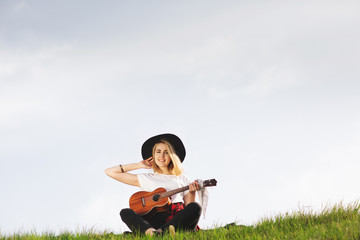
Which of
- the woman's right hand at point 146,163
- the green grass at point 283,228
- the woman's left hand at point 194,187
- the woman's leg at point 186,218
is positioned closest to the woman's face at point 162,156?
the woman's right hand at point 146,163

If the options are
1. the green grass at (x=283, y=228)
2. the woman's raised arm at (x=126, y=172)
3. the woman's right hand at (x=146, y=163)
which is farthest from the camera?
the woman's right hand at (x=146, y=163)

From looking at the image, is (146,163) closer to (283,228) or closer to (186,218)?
(186,218)

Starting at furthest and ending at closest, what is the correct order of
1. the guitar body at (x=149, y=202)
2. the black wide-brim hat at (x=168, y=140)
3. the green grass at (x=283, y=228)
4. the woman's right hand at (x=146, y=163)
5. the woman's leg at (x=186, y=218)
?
the black wide-brim hat at (x=168, y=140), the woman's right hand at (x=146, y=163), the guitar body at (x=149, y=202), the woman's leg at (x=186, y=218), the green grass at (x=283, y=228)

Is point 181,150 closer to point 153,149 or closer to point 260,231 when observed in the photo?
point 153,149

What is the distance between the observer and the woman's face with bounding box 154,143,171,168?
7277mm

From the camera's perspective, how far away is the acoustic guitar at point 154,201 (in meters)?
6.65

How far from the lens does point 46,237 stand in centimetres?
685

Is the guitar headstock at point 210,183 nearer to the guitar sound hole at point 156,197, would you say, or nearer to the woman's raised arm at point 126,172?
the guitar sound hole at point 156,197

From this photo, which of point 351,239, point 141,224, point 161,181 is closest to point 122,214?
point 141,224

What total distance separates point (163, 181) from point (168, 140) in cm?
77

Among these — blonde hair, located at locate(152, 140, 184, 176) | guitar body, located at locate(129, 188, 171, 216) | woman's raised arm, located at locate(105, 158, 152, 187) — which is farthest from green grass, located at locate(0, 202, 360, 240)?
blonde hair, located at locate(152, 140, 184, 176)

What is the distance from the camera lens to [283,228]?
619cm

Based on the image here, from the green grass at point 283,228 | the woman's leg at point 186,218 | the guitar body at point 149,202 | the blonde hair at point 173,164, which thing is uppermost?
the blonde hair at point 173,164

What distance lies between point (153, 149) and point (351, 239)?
12.1ft
